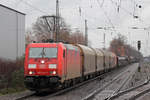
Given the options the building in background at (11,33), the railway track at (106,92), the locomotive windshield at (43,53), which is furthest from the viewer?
the building in background at (11,33)

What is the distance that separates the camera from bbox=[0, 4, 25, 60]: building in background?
1033 inches

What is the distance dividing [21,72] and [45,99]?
637 cm

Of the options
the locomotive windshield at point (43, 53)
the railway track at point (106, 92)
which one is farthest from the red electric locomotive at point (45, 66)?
the railway track at point (106, 92)

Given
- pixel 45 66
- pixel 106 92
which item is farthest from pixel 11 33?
pixel 106 92

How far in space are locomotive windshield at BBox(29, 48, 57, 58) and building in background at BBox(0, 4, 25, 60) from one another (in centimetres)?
934

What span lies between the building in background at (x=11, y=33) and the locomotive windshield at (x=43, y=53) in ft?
30.6

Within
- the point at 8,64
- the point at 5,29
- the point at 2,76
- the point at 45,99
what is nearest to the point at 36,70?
the point at 45,99

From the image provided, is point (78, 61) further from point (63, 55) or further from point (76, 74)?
point (63, 55)

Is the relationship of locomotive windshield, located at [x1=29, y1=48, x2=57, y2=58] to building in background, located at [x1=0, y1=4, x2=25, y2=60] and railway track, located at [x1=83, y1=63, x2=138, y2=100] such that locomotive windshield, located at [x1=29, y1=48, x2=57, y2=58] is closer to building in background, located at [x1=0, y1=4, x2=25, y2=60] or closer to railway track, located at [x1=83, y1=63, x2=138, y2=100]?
railway track, located at [x1=83, y1=63, x2=138, y2=100]

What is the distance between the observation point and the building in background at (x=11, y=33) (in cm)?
2623

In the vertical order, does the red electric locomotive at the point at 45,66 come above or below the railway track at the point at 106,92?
above

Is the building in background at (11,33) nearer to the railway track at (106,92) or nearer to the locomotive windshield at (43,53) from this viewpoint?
the locomotive windshield at (43,53)

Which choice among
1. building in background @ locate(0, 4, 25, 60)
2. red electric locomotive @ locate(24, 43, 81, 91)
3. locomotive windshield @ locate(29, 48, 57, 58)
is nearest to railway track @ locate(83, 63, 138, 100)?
red electric locomotive @ locate(24, 43, 81, 91)

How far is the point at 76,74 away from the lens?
20.2 m
